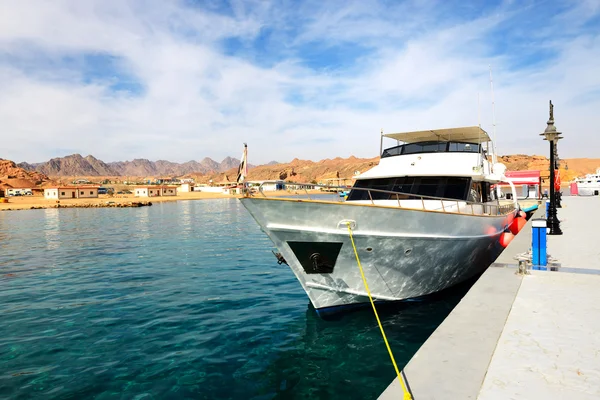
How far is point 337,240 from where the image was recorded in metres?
7.12

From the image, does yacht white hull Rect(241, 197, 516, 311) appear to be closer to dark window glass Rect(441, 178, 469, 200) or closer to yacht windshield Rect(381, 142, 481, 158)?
dark window glass Rect(441, 178, 469, 200)

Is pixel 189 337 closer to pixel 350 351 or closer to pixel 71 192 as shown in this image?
pixel 350 351

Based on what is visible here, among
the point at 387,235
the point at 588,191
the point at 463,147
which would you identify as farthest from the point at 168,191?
the point at 387,235

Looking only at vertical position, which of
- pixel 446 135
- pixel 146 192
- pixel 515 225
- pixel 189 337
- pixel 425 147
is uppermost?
pixel 446 135

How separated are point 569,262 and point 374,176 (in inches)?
200

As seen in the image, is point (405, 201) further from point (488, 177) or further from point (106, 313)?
point (106, 313)

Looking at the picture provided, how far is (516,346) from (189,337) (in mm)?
6141

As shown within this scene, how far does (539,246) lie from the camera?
A: 324 inches

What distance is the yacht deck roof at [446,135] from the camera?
448 inches

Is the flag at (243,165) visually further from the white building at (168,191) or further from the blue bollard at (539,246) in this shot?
the white building at (168,191)

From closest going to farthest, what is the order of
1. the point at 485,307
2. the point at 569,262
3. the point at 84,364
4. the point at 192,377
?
the point at 485,307, the point at 192,377, the point at 84,364, the point at 569,262

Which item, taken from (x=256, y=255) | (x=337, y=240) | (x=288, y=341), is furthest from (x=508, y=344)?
(x=256, y=255)

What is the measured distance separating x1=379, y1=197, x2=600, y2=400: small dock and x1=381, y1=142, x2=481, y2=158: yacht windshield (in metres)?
5.19

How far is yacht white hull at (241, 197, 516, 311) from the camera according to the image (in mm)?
7020
